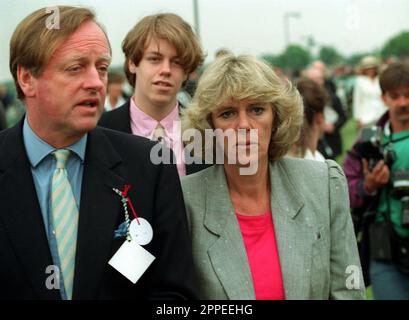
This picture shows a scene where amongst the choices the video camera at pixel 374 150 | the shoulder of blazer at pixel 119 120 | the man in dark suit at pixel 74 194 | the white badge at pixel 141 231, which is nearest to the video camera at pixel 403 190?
the video camera at pixel 374 150

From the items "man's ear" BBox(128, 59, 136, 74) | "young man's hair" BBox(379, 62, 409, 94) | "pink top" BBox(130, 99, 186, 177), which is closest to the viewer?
"pink top" BBox(130, 99, 186, 177)

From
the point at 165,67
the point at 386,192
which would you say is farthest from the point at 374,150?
the point at 165,67

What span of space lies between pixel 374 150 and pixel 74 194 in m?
2.16

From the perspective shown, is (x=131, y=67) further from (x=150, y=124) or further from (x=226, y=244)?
(x=226, y=244)

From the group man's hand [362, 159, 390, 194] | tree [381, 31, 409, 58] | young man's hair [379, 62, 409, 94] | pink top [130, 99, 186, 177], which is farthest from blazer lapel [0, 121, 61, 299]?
tree [381, 31, 409, 58]

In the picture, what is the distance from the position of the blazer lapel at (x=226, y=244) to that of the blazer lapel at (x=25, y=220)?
64 centimetres

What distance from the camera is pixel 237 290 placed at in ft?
8.71

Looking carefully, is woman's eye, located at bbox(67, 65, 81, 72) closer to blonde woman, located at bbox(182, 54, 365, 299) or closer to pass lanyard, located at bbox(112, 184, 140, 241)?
pass lanyard, located at bbox(112, 184, 140, 241)

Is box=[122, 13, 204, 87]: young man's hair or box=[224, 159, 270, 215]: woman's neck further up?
box=[122, 13, 204, 87]: young man's hair

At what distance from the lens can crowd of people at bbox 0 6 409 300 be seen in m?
2.45
